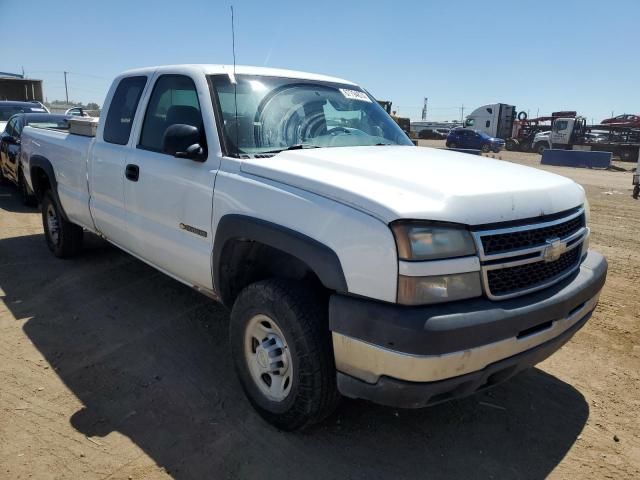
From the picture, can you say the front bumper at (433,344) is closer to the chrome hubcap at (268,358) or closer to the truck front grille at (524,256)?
the truck front grille at (524,256)

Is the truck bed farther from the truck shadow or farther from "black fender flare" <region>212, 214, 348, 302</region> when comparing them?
"black fender flare" <region>212, 214, 348, 302</region>

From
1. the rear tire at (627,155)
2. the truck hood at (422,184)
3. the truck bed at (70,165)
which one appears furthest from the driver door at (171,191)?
the rear tire at (627,155)

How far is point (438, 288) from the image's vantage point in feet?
7.14

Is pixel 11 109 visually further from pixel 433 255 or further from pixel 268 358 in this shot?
pixel 433 255

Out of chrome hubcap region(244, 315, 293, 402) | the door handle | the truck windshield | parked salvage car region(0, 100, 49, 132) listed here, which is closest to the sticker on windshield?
the truck windshield

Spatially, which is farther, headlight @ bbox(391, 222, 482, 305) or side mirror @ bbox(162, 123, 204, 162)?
side mirror @ bbox(162, 123, 204, 162)

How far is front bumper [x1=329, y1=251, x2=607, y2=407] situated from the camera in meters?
2.10

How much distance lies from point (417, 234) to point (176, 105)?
2.27 meters

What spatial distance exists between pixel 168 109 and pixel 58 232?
2901mm

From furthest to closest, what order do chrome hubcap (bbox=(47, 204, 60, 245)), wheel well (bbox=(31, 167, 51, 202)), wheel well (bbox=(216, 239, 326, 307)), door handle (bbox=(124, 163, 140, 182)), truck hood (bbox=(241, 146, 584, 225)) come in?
wheel well (bbox=(31, 167, 51, 202)), chrome hubcap (bbox=(47, 204, 60, 245)), door handle (bbox=(124, 163, 140, 182)), wheel well (bbox=(216, 239, 326, 307)), truck hood (bbox=(241, 146, 584, 225))

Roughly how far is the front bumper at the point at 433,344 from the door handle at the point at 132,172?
7.17ft

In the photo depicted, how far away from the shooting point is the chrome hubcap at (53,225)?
5805 mm

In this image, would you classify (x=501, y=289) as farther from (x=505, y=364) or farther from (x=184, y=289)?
(x=184, y=289)

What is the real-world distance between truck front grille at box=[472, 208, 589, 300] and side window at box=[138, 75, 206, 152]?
1.99 m
